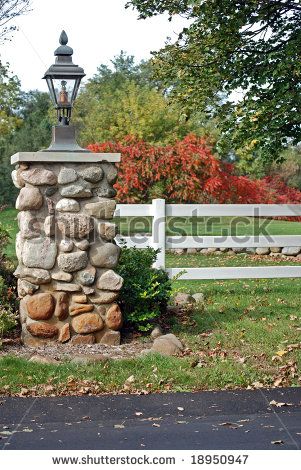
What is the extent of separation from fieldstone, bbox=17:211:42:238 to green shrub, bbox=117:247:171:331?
111 centimetres

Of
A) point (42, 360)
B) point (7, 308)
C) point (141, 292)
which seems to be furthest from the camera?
point (141, 292)

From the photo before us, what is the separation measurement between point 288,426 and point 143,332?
11.0 ft

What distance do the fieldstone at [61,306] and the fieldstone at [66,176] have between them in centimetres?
115

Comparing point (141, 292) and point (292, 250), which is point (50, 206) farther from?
point (292, 250)

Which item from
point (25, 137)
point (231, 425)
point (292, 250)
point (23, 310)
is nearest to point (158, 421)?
point (231, 425)

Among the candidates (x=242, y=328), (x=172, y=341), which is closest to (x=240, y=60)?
(x=242, y=328)

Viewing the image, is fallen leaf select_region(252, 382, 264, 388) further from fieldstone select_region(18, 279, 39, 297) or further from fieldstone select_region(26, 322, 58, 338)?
fieldstone select_region(18, 279, 39, 297)

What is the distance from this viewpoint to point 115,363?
279 inches

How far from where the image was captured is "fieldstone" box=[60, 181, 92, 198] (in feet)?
25.8

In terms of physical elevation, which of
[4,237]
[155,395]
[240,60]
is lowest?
[155,395]

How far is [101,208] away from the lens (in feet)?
26.3

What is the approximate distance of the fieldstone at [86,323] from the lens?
25.9 feet

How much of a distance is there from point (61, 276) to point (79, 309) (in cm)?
39
